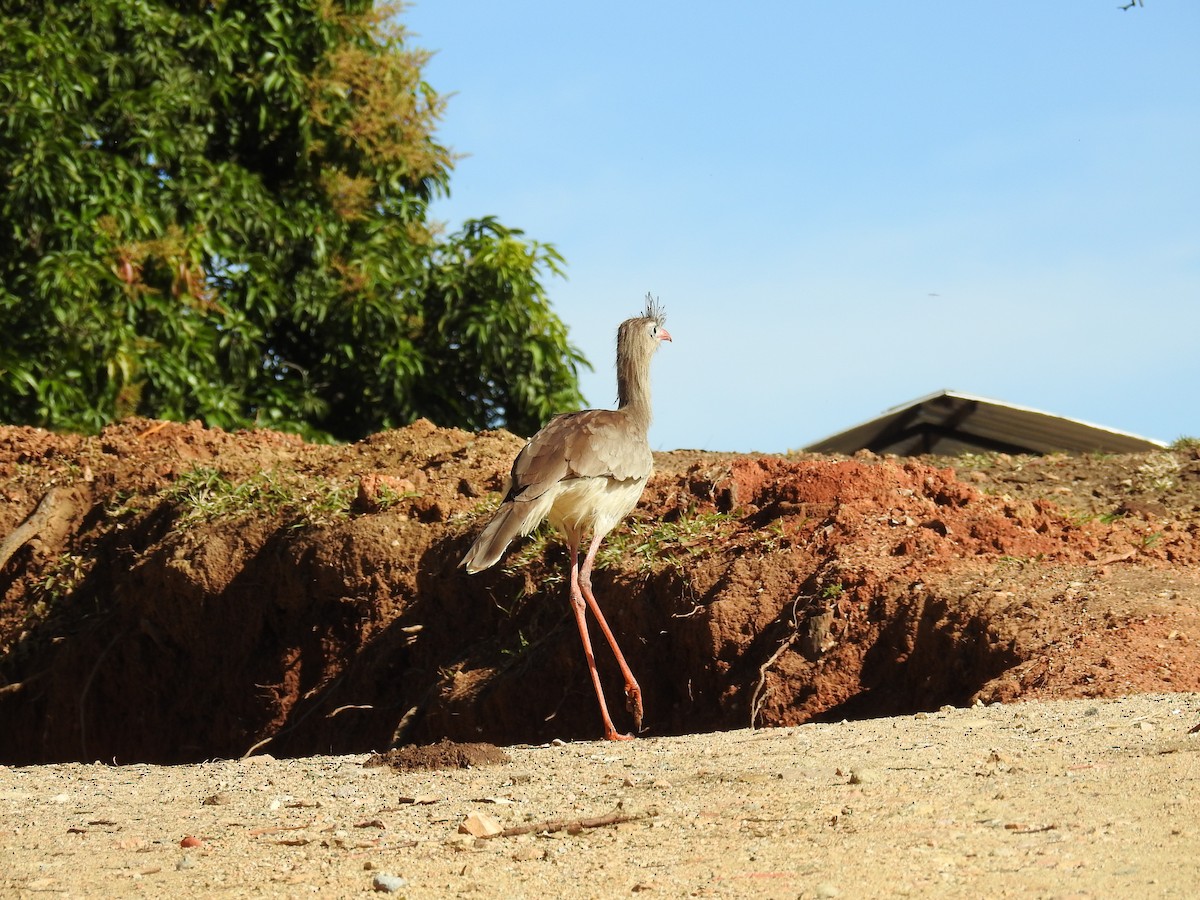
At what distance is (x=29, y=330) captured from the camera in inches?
498

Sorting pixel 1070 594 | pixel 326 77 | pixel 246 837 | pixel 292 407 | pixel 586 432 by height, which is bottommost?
pixel 246 837

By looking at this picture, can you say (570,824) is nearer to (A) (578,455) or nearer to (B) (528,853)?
(B) (528,853)

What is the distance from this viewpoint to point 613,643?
6.81 metres

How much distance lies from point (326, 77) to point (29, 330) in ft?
14.5

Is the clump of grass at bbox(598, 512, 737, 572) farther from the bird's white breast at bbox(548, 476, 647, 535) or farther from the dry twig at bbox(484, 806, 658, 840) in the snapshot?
the dry twig at bbox(484, 806, 658, 840)

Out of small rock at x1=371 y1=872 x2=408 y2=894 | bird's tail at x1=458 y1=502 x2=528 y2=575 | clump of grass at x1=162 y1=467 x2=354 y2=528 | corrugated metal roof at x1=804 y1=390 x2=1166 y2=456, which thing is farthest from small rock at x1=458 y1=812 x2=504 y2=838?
corrugated metal roof at x1=804 y1=390 x2=1166 y2=456

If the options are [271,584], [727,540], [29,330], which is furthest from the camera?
[29,330]

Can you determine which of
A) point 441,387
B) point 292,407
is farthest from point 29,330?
point 441,387

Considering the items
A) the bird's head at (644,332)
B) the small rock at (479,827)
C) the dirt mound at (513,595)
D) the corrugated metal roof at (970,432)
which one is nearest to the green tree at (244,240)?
the dirt mound at (513,595)

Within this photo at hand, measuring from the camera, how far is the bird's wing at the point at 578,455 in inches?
262

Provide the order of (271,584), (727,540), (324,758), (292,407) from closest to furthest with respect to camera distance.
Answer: (324,758) → (727,540) → (271,584) → (292,407)

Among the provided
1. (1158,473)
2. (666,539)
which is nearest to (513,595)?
(666,539)

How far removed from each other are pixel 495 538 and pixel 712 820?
2379 millimetres

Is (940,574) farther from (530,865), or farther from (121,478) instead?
(121,478)
